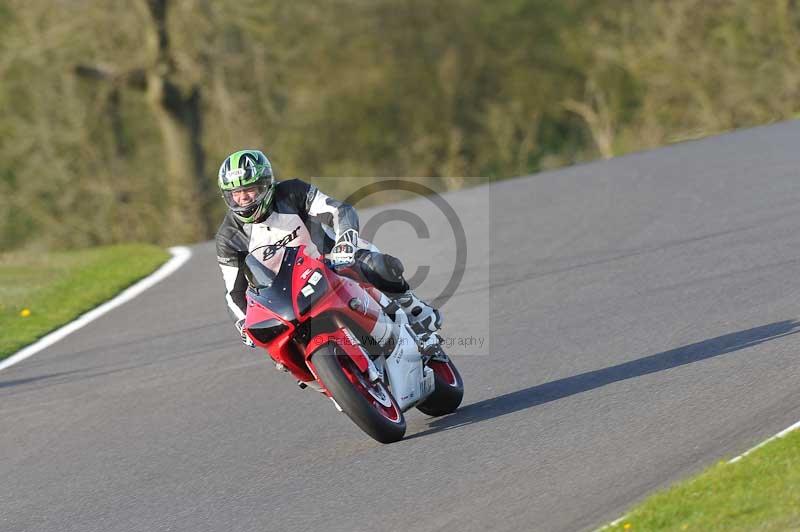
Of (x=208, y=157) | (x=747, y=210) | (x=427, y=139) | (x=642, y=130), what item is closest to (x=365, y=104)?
(x=427, y=139)

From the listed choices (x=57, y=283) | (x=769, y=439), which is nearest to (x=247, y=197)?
(x=769, y=439)

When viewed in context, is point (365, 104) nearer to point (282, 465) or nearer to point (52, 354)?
point (52, 354)

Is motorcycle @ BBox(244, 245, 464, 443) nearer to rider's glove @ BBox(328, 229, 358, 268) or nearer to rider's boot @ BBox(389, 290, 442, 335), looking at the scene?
rider's glove @ BBox(328, 229, 358, 268)

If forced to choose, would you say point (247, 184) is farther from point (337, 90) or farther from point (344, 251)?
point (337, 90)

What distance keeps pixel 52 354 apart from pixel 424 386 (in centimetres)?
446

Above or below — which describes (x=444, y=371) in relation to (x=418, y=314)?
below

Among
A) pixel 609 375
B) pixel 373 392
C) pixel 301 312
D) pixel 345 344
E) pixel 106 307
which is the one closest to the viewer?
pixel 301 312

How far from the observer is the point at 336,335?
6621mm

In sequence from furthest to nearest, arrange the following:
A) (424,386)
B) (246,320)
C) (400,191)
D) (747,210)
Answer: (400,191), (747,210), (424,386), (246,320)

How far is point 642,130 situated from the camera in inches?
1034

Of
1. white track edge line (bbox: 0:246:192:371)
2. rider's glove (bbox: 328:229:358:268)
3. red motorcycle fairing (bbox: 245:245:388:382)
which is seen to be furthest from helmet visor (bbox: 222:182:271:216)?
white track edge line (bbox: 0:246:192:371)

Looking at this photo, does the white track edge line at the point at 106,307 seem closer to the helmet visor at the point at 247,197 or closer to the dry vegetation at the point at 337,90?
the helmet visor at the point at 247,197

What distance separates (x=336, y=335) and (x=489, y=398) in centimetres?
155

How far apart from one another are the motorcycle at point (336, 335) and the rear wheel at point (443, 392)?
34 cm
